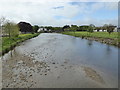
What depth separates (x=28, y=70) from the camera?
9.90 meters

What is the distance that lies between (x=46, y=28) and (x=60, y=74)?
391ft

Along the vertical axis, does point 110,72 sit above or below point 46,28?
below

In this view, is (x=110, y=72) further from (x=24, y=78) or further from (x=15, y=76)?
(x=15, y=76)

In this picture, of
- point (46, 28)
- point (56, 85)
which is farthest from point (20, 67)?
point (46, 28)

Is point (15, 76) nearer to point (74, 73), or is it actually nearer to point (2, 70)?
point (2, 70)

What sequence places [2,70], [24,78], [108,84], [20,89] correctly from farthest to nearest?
[2,70] < [24,78] < [108,84] < [20,89]

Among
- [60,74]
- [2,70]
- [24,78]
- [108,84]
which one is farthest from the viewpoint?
[2,70]

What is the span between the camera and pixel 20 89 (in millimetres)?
6859

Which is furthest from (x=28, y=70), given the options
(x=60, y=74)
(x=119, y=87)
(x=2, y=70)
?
(x=119, y=87)

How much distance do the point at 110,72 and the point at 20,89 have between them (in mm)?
7195

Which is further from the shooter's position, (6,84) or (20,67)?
(20,67)

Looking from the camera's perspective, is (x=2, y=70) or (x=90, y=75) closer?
(x=90, y=75)

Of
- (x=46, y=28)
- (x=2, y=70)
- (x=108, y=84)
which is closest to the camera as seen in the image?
(x=108, y=84)

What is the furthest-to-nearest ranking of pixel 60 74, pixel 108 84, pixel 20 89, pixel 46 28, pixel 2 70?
pixel 46 28 → pixel 2 70 → pixel 60 74 → pixel 108 84 → pixel 20 89
